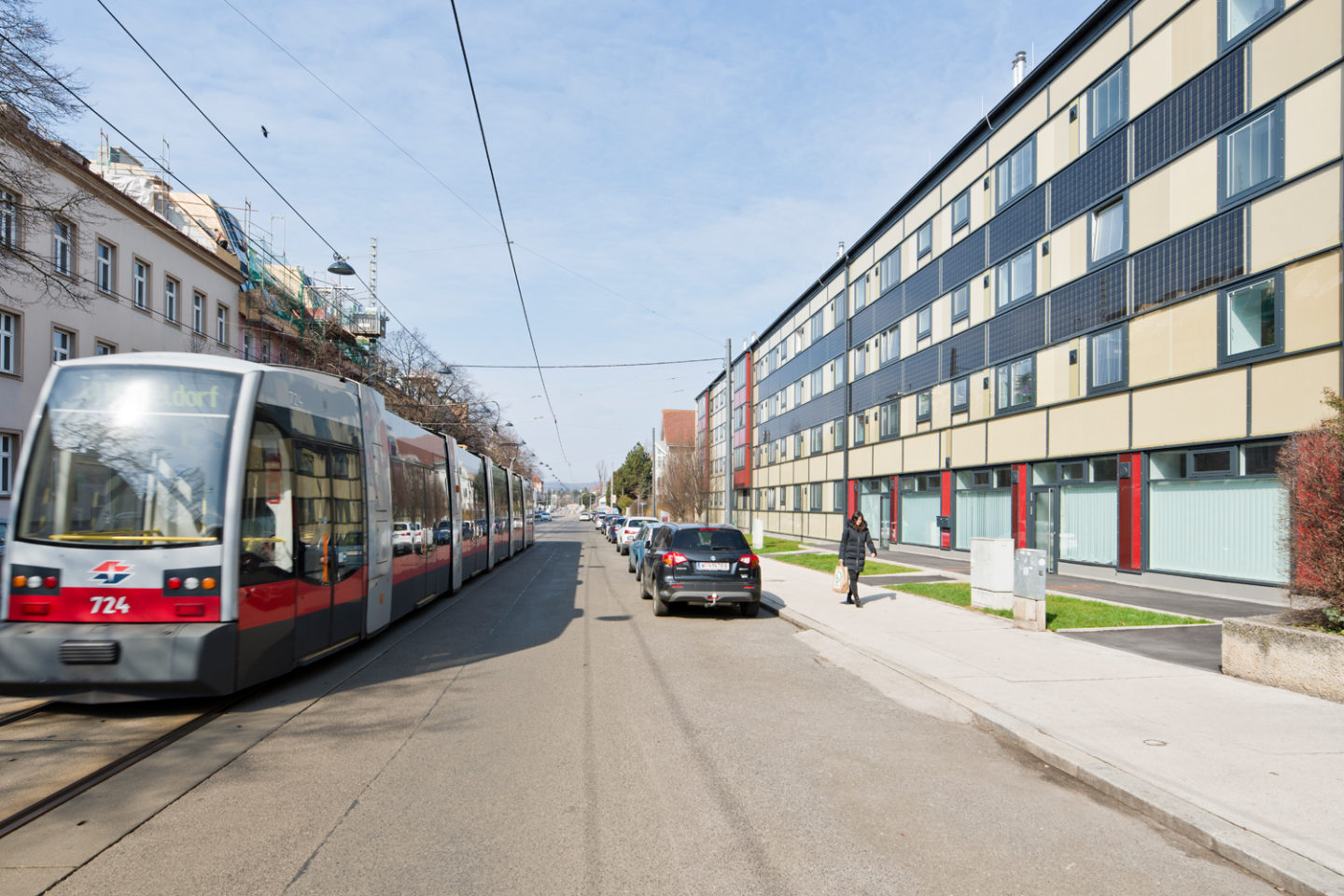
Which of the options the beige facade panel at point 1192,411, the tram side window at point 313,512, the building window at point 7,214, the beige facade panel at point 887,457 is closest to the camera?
the tram side window at point 313,512

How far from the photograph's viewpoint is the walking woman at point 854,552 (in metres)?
15.0

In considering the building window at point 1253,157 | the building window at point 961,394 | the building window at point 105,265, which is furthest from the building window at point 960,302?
the building window at point 105,265

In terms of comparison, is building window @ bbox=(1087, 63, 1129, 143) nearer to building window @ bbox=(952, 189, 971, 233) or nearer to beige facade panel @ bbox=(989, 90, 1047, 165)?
beige facade panel @ bbox=(989, 90, 1047, 165)

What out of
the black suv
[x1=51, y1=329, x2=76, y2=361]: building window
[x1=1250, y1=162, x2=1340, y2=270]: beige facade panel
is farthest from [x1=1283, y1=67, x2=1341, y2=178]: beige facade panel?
[x1=51, y1=329, x2=76, y2=361]: building window

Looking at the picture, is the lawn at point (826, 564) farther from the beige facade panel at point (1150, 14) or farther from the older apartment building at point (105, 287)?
the older apartment building at point (105, 287)

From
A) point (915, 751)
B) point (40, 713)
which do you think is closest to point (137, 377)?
point (40, 713)

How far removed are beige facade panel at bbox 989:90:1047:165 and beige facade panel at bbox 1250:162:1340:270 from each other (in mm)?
8571

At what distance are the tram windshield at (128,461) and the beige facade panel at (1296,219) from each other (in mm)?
15477

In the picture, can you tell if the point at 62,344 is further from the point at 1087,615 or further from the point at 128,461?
the point at 1087,615

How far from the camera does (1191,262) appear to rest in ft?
52.8

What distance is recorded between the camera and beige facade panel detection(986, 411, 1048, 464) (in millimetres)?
21328

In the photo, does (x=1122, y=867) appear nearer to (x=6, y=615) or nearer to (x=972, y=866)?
(x=972, y=866)

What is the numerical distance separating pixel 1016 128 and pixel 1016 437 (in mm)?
8474

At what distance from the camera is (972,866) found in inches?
163
